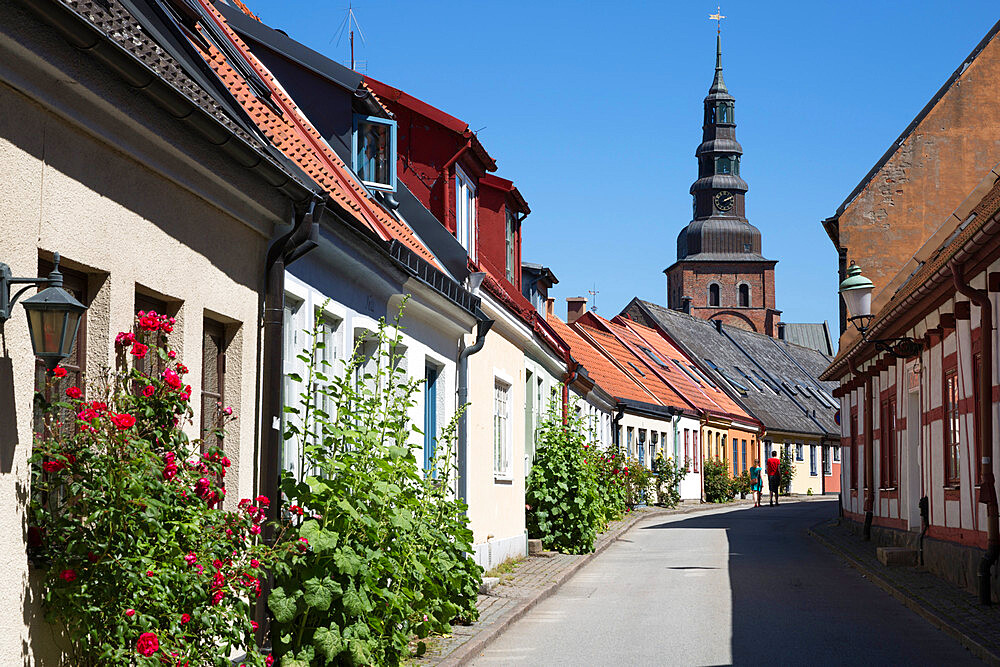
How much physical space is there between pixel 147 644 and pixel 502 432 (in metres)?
12.2

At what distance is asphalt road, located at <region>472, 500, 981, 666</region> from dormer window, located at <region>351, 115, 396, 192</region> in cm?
464

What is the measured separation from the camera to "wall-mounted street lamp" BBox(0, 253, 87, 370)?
4.94 metres

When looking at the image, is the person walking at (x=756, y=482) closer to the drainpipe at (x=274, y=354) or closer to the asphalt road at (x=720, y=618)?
the asphalt road at (x=720, y=618)

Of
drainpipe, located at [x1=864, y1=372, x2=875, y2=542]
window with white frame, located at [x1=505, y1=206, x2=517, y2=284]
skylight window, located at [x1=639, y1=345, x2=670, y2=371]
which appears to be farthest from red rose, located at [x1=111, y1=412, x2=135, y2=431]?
skylight window, located at [x1=639, y1=345, x2=670, y2=371]

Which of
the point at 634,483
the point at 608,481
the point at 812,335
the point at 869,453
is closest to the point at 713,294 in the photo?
the point at 812,335

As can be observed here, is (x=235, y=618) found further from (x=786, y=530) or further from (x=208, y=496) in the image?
(x=786, y=530)

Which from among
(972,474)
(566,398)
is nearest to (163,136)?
(972,474)

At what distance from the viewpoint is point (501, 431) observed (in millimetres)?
17312

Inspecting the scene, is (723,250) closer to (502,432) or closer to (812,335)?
(812,335)

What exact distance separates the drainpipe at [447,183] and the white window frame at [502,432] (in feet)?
8.52

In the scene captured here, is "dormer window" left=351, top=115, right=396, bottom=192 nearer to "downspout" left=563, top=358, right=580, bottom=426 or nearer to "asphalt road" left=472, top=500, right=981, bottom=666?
"asphalt road" left=472, top=500, right=981, bottom=666

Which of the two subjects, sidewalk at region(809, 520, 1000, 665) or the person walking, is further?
the person walking

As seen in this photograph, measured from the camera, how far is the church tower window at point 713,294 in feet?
371

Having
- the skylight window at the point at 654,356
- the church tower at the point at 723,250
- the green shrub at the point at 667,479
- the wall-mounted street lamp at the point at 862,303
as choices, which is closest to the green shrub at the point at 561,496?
the wall-mounted street lamp at the point at 862,303
